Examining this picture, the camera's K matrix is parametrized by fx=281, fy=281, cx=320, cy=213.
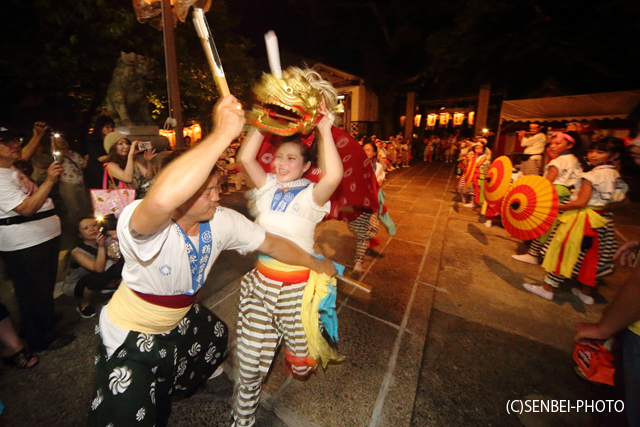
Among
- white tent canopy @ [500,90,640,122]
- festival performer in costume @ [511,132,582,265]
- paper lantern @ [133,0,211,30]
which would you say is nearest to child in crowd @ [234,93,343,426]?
paper lantern @ [133,0,211,30]

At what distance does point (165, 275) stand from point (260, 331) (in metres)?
0.73

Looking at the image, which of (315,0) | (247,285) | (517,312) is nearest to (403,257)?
(517,312)

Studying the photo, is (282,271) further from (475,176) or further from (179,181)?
(475,176)

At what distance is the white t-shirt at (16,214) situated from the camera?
2.22m

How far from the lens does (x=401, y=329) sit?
117 inches

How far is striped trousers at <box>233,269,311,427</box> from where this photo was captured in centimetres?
181

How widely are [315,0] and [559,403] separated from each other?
2129cm

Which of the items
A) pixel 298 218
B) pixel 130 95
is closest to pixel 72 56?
pixel 130 95

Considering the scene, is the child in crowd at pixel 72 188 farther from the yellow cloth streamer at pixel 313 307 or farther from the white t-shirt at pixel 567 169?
the white t-shirt at pixel 567 169

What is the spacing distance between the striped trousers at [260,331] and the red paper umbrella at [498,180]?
4.25 meters

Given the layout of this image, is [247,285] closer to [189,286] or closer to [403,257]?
[189,286]

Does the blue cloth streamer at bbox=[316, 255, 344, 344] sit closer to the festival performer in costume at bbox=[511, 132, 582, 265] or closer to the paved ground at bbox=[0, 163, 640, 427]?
the paved ground at bbox=[0, 163, 640, 427]

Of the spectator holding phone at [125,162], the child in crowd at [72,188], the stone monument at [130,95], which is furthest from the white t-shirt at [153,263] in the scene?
the stone monument at [130,95]

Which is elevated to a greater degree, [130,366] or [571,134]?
[571,134]
